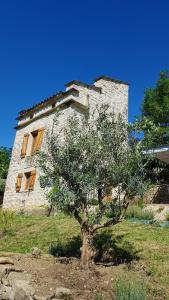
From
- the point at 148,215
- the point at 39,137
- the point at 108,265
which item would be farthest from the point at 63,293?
the point at 39,137

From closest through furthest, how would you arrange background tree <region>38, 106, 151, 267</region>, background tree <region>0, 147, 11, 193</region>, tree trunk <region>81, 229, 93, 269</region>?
tree trunk <region>81, 229, 93, 269</region> < background tree <region>38, 106, 151, 267</region> < background tree <region>0, 147, 11, 193</region>

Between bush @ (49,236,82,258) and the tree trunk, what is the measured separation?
4.44 feet

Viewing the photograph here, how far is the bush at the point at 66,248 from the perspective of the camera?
10.1 metres

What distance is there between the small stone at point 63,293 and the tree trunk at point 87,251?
5.46ft

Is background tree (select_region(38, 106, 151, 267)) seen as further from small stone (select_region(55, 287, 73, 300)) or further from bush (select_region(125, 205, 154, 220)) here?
bush (select_region(125, 205, 154, 220))

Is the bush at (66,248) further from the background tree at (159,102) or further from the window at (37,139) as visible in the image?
the background tree at (159,102)

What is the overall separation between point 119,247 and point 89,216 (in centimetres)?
158

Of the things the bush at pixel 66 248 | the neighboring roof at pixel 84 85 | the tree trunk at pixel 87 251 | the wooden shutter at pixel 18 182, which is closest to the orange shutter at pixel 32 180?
the wooden shutter at pixel 18 182

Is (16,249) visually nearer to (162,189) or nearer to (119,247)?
(119,247)

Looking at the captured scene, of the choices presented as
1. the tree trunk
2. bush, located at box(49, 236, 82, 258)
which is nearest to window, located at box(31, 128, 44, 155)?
bush, located at box(49, 236, 82, 258)

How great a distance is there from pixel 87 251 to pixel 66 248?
198 cm

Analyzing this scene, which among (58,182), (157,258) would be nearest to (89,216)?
(58,182)

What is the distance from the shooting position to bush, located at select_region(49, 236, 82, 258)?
1007cm

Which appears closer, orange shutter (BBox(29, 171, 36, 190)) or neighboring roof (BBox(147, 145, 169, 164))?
neighboring roof (BBox(147, 145, 169, 164))
